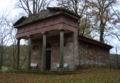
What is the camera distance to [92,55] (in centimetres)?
1327

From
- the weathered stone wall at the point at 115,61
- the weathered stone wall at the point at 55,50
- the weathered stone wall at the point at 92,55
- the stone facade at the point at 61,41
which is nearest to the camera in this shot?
the stone facade at the point at 61,41

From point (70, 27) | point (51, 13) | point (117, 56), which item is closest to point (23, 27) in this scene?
point (51, 13)

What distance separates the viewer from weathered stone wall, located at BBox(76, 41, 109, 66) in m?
12.0

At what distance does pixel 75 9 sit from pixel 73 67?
35.7 ft

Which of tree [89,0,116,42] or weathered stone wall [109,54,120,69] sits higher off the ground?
tree [89,0,116,42]

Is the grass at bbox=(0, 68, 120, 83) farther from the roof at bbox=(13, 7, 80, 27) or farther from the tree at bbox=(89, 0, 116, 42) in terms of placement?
the tree at bbox=(89, 0, 116, 42)

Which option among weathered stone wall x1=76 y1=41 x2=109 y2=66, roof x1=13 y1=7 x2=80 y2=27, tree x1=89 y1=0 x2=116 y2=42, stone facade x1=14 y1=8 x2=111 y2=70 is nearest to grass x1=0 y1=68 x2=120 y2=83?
stone facade x1=14 y1=8 x2=111 y2=70

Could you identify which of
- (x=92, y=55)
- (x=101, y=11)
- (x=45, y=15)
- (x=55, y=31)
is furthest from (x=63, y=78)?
(x=101, y=11)

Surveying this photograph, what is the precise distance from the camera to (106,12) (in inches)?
Answer: 724

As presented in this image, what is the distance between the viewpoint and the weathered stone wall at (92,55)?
39.3 feet

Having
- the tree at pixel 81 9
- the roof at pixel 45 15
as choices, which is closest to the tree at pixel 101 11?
the tree at pixel 81 9

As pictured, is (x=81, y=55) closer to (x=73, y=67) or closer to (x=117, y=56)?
(x=73, y=67)

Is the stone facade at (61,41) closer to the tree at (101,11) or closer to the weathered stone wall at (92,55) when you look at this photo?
the weathered stone wall at (92,55)

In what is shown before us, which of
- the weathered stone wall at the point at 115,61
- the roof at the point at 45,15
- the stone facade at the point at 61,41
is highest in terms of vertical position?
the roof at the point at 45,15
